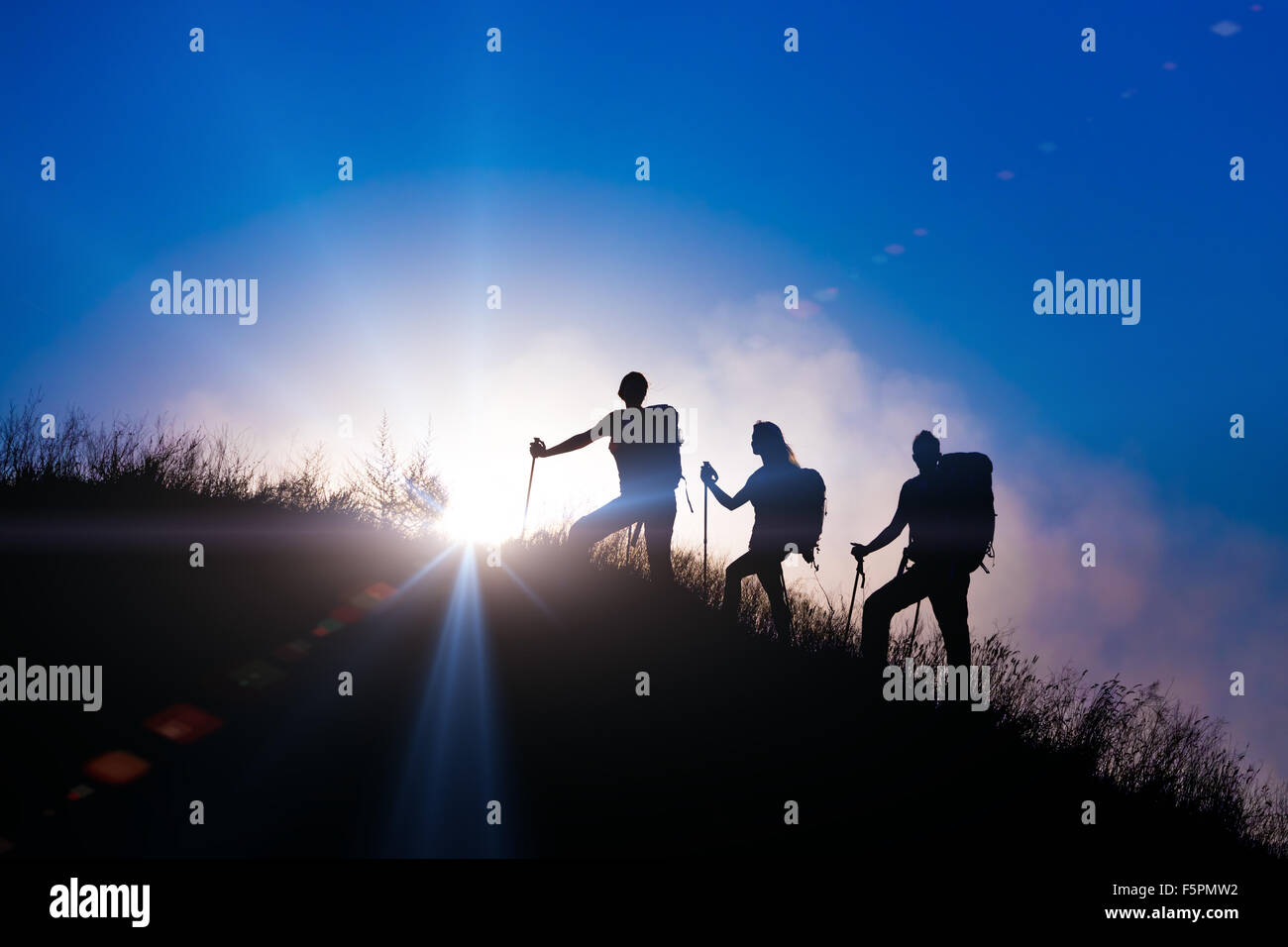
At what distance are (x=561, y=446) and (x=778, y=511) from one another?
7.50 ft

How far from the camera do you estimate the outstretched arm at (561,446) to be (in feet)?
24.0

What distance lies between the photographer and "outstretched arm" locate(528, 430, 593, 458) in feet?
24.0

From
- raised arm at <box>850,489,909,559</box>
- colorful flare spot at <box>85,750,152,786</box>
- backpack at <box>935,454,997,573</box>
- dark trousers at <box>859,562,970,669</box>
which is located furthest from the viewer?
raised arm at <box>850,489,909,559</box>

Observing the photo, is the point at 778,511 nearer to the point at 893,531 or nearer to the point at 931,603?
the point at 893,531

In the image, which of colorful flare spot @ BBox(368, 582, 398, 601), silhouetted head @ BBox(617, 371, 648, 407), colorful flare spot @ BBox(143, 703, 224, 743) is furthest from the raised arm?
colorful flare spot @ BBox(143, 703, 224, 743)

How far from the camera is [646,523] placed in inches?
280

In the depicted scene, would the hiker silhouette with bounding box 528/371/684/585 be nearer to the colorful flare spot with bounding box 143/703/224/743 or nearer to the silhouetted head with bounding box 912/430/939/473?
the silhouetted head with bounding box 912/430/939/473

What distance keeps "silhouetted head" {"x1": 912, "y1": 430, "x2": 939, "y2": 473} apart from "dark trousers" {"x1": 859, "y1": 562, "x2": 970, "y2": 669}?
0.81 metres

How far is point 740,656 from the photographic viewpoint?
678 cm

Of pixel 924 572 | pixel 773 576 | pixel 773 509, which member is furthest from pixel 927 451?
pixel 773 576

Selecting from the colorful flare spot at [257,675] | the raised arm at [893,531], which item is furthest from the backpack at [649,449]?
the colorful flare spot at [257,675]
